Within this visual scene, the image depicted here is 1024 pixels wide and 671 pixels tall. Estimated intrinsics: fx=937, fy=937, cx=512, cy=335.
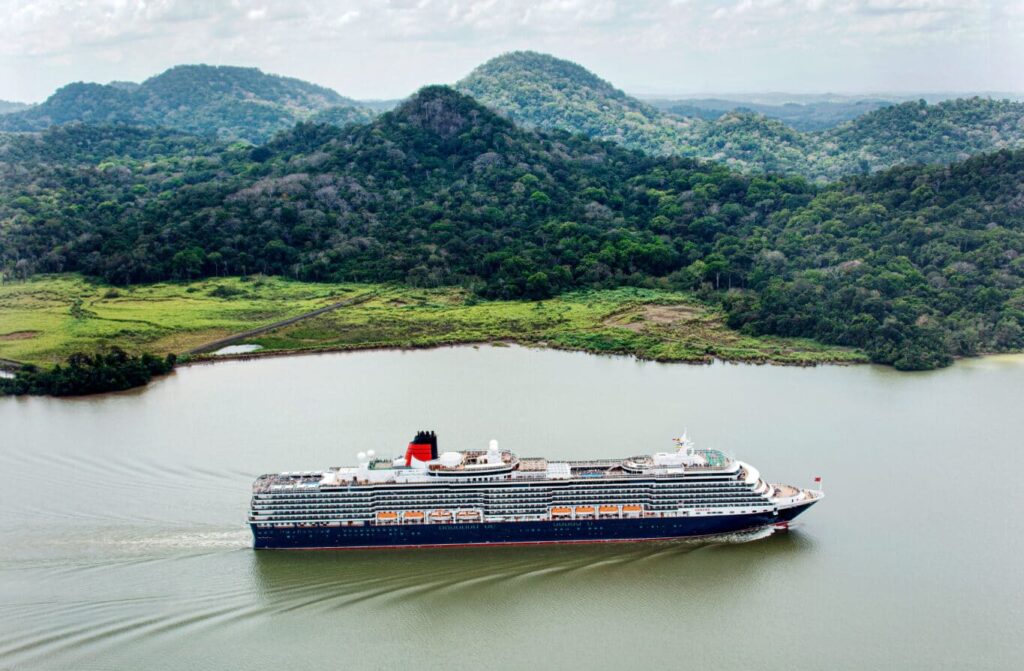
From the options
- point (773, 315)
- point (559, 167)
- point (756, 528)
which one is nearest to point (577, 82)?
point (559, 167)

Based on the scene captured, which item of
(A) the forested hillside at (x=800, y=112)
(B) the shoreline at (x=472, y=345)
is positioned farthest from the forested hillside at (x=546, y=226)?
(A) the forested hillside at (x=800, y=112)

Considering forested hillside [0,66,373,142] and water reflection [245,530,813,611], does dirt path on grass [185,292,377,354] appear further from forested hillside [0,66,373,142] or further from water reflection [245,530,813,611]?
forested hillside [0,66,373,142]

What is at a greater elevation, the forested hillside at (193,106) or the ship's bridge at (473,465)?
the forested hillside at (193,106)

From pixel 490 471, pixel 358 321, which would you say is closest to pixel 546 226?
pixel 358 321

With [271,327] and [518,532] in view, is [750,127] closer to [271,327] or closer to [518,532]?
[271,327]

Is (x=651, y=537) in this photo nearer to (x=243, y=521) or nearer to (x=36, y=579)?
(x=243, y=521)

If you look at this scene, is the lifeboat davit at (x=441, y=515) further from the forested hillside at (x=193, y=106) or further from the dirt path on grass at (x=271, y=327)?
the forested hillside at (x=193, y=106)
